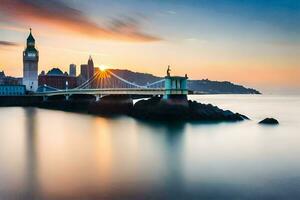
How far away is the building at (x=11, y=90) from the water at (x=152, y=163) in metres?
70.5

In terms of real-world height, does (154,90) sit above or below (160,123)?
above

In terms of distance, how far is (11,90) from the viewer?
111750 millimetres

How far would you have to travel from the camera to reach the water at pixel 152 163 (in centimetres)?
1748

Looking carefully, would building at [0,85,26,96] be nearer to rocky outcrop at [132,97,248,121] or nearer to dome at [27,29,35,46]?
dome at [27,29,35,46]

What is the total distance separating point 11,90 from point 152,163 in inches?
3773

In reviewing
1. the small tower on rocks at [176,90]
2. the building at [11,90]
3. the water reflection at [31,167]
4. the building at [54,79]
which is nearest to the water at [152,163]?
the water reflection at [31,167]

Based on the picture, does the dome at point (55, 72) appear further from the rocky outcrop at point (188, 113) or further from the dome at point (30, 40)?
the rocky outcrop at point (188, 113)

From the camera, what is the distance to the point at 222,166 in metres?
23.5

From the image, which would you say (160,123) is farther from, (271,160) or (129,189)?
(129,189)

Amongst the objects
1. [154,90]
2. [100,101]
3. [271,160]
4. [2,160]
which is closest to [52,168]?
[2,160]

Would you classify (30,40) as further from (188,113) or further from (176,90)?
(188,113)

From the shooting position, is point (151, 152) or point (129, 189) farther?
point (151, 152)

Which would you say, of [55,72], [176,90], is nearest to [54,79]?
[55,72]

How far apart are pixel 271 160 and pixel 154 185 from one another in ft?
35.4
